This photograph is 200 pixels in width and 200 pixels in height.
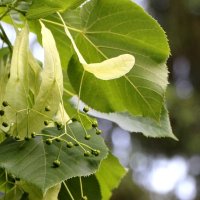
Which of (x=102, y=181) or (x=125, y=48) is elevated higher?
(x=125, y=48)

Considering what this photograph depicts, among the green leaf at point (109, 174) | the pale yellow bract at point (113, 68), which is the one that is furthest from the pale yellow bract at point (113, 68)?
the green leaf at point (109, 174)

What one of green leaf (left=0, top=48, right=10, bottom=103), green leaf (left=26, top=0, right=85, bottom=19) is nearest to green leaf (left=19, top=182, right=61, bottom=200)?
green leaf (left=0, top=48, right=10, bottom=103)

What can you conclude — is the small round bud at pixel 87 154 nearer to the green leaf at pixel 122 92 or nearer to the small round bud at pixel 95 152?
the small round bud at pixel 95 152

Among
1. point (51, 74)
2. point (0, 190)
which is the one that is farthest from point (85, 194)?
point (51, 74)

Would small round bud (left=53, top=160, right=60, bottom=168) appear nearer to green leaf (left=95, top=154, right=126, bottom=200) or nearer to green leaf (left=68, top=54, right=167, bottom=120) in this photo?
green leaf (left=68, top=54, right=167, bottom=120)

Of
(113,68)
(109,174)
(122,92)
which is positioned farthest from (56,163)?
(109,174)

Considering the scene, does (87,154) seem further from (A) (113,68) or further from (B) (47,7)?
(B) (47,7)
